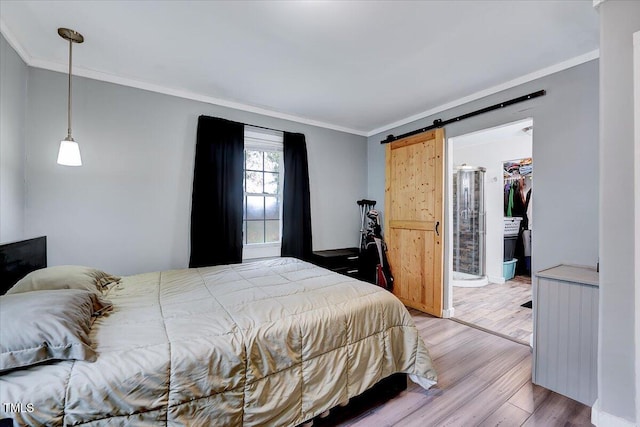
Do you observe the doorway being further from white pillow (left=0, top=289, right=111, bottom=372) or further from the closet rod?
white pillow (left=0, top=289, right=111, bottom=372)

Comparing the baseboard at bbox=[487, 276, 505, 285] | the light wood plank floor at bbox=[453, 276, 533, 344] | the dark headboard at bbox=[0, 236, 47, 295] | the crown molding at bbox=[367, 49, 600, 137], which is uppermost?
the crown molding at bbox=[367, 49, 600, 137]

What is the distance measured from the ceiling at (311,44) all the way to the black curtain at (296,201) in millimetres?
742

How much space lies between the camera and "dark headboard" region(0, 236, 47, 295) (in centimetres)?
141

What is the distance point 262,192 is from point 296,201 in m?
0.48

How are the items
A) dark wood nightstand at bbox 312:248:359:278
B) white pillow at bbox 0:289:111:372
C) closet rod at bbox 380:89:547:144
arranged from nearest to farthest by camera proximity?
white pillow at bbox 0:289:111:372, closet rod at bbox 380:89:547:144, dark wood nightstand at bbox 312:248:359:278

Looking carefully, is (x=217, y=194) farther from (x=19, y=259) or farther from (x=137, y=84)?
(x=19, y=259)

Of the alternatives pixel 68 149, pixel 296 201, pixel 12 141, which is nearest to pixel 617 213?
Answer: pixel 296 201

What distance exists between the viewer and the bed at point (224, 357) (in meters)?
1.02

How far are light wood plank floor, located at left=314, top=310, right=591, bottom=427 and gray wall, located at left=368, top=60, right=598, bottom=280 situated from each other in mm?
990

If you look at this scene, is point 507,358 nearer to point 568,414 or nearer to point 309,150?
point 568,414

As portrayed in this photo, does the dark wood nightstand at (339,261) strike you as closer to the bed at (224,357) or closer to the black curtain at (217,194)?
the black curtain at (217,194)

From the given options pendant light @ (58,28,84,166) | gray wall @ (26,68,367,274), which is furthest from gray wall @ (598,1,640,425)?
pendant light @ (58,28,84,166)

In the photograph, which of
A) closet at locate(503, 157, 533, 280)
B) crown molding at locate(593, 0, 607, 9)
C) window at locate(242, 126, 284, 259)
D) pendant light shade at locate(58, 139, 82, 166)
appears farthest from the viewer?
closet at locate(503, 157, 533, 280)

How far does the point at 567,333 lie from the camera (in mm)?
1937
